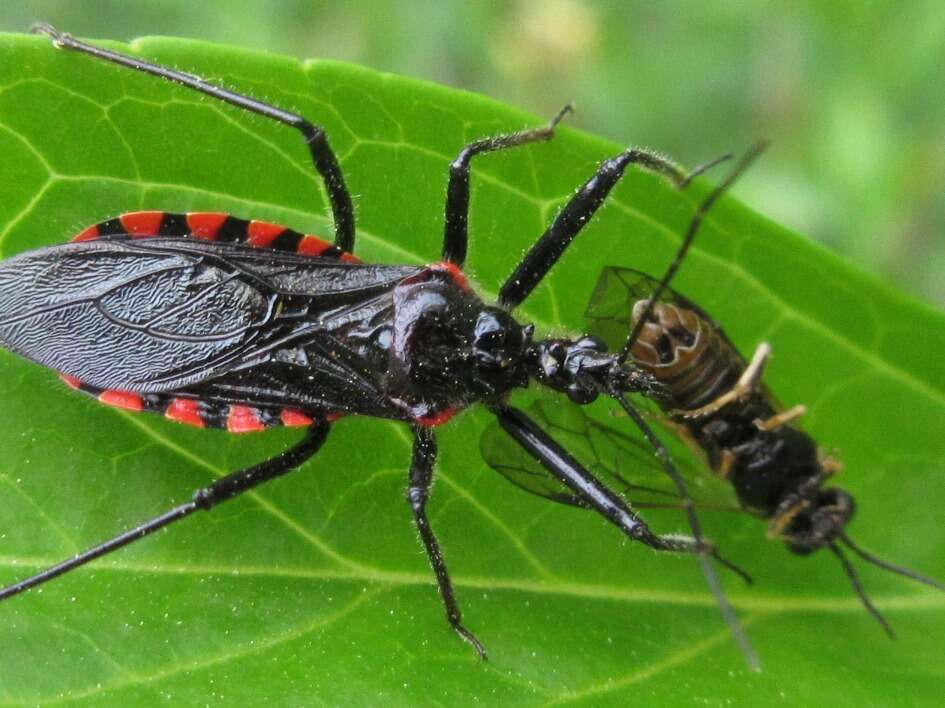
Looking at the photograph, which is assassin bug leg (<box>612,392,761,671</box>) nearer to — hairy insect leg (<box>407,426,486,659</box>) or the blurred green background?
hairy insect leg (<box>407,426,486,659</box>)

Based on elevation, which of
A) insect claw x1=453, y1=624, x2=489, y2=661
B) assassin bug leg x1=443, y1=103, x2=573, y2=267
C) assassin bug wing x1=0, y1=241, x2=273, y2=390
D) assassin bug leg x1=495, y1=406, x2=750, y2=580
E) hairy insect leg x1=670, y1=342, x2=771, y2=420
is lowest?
insect claw x1=453, y1=624, x2=489, y2=661

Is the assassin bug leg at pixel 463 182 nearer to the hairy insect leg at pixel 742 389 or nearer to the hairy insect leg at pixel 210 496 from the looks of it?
the hairy insect leg at pixel 210 496

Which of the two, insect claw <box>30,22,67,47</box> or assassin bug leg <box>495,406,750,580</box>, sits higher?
insect claw <box>30,22,67,47</box>

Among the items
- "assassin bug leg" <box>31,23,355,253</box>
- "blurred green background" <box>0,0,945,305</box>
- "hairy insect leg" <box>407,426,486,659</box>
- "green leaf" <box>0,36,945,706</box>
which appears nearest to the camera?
"green leaf" <box>0,36,945,706</box>

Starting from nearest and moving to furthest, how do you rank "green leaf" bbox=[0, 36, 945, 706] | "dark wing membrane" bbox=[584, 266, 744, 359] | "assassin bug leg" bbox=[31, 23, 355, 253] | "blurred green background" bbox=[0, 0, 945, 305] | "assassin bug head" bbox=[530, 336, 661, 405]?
"green leaf" bbox=[0, 36, 945, 706], "assassin bug leg" bbox=[31, 23, 355, 253], "dark wing membrane" bbox=[584, 266, 744, 359], "assassin bug head" bbox=[530, 336, 661, 405], "blurred green background" bbox=[0, 0, 945, 305]

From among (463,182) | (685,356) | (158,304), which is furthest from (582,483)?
(158,304)

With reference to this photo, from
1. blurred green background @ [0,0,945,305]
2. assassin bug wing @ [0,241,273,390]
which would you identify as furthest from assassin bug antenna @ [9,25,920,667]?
blurred green background @ [0,0,945,305]

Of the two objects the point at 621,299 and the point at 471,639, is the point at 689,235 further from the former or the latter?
the point at 471,639

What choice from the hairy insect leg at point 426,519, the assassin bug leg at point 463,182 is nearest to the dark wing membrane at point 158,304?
the assassin bug leg at point 463,182
